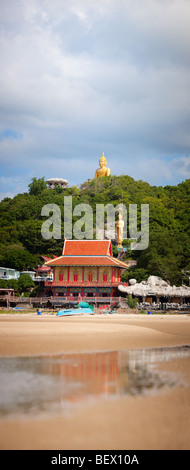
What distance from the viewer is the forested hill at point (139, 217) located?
5050 centimetres

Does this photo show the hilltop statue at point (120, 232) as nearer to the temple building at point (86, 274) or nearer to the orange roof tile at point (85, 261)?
the temple building at point (86, 274)

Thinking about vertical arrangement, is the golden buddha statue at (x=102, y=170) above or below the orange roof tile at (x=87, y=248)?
above

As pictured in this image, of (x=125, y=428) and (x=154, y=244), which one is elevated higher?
(x=154, y=244)

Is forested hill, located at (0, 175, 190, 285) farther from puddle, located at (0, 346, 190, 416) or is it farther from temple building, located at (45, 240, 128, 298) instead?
puddle, located at (0, 346, 190, 416)

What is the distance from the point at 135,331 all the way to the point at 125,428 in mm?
16475

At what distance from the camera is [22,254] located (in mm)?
59469

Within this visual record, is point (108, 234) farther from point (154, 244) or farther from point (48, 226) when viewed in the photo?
point (154, 244)

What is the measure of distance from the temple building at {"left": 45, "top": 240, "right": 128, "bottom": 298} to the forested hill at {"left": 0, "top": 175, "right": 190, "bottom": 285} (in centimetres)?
312

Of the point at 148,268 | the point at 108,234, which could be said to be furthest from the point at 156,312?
the point at 108,234

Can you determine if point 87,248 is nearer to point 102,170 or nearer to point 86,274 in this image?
point 86,274

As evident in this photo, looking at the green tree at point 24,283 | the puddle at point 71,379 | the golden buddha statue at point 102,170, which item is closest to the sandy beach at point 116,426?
the puddle at point 71,379

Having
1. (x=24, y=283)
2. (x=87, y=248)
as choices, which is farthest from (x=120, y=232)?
(x=24, y=283)

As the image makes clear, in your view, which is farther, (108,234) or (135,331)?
(108,234)

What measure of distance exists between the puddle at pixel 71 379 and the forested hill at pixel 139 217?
117 ft
